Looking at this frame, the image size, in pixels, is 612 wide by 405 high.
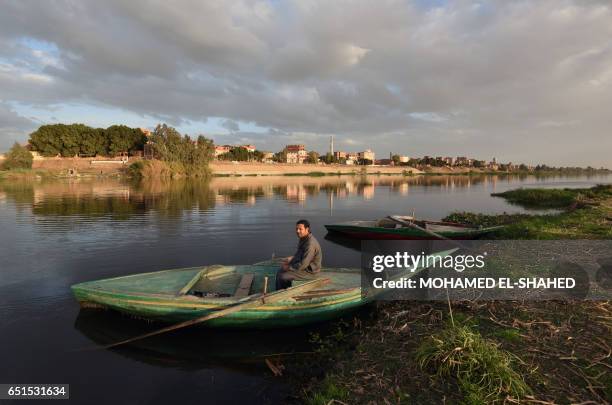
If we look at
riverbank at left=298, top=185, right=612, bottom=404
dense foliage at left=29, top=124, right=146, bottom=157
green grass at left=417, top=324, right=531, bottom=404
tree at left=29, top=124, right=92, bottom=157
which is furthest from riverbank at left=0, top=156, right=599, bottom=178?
green grass at left=417, top=324, right=531, bottom=404

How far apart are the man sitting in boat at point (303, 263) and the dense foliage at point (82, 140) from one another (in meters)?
122

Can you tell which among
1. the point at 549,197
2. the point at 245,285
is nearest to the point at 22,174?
the point at 245,285

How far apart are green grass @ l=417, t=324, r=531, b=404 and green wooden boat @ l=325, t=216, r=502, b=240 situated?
1218 centimetres

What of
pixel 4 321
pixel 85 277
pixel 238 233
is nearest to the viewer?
pixel 4 321

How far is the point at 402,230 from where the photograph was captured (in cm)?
1806

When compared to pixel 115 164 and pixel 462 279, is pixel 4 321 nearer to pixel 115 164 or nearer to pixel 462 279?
pixel 462 279

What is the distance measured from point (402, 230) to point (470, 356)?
42.8 ft

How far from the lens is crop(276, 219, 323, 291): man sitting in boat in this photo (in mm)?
8898

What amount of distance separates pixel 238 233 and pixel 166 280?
38.6 feet

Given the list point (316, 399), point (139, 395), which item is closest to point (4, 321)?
point (139, 395)

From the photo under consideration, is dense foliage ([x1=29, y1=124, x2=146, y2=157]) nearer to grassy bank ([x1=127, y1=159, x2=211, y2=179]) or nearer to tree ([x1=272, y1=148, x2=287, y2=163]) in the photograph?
grassy bank ([x1=127, y1=159, x2=211, y2=179])

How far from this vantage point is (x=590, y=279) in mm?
9211

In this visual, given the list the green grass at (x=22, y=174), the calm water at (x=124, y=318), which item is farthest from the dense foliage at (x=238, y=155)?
the calm water at (x=124, y=318)

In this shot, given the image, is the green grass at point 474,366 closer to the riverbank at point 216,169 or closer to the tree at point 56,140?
the riverbank at point 216,169
